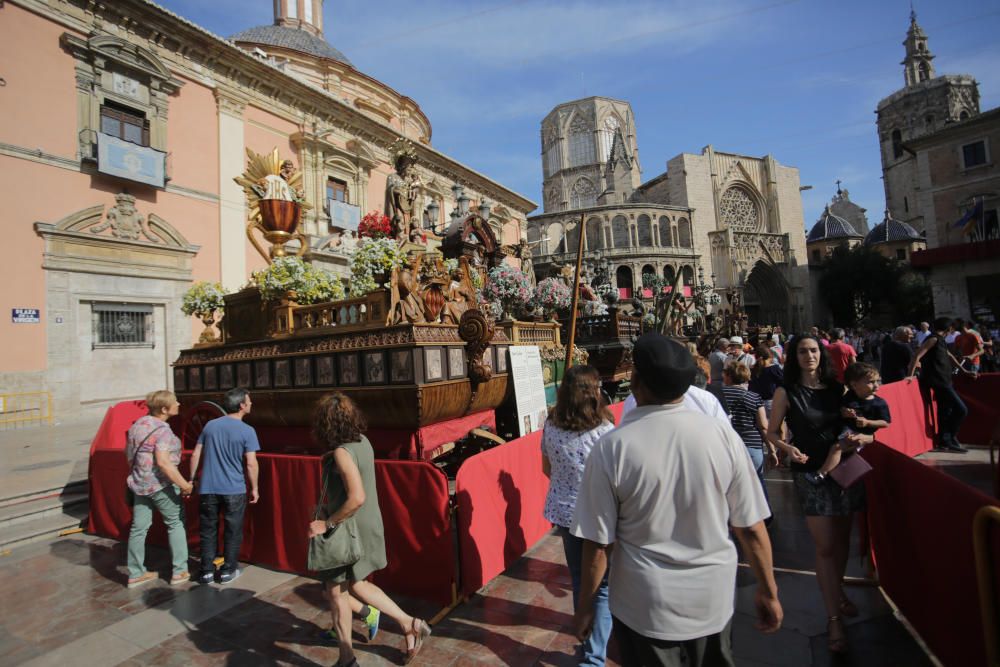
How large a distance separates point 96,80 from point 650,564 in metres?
18.5

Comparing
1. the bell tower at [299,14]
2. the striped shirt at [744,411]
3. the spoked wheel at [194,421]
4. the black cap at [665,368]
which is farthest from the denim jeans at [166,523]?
the bell tower at [299,14]

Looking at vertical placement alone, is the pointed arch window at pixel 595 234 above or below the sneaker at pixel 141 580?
above

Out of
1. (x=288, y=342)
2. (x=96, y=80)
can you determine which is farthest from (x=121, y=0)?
(x=288, y=342)

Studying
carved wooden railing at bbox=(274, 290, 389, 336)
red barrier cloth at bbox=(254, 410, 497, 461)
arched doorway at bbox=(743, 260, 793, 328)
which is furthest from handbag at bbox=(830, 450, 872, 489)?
arched doorway at bbox=(743, 260, 793, 328)

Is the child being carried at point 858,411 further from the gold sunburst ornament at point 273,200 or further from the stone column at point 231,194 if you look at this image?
the stone column at point 231,194

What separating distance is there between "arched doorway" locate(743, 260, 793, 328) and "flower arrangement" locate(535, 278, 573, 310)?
44.9 metres

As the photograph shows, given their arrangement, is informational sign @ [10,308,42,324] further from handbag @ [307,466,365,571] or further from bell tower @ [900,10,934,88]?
bell tower @ [900,10,934,88]

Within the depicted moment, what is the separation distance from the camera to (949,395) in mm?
7391

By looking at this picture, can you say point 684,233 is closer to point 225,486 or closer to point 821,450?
point 821,450

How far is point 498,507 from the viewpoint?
4.26 metres

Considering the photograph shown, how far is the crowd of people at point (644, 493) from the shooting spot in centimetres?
176

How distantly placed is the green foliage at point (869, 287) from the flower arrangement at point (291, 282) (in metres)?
48.7

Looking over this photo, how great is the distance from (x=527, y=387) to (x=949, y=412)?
6.99 metres

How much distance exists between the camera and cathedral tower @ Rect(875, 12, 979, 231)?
51.3 m
